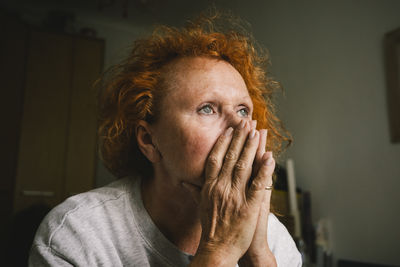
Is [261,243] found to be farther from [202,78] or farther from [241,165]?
[202,78]

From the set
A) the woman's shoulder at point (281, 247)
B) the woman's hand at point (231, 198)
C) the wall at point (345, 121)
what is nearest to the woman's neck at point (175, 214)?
the woman's hand at point (231, 198)

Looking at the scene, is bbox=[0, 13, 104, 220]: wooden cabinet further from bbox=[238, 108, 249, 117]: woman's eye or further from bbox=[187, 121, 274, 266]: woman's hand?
bbox=[187, 121, 274, 266]: woman's hand

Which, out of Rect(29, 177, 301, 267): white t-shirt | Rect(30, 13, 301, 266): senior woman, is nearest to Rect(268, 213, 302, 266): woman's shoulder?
Rect(30, 13, 301, 266): senior woman

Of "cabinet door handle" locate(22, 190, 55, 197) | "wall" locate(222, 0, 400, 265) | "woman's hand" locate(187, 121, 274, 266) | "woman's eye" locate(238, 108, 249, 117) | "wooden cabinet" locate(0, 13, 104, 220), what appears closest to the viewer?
"woman's hand" locate(187, 121, 274, 266)

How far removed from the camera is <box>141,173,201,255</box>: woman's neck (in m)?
0.96

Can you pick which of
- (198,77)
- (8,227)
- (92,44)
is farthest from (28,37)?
(198,77)

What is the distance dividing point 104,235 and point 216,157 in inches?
15.0

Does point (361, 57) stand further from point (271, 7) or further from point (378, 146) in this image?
point (271, 7)

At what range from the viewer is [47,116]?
3.23 metres

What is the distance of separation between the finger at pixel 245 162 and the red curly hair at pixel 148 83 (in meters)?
0.33

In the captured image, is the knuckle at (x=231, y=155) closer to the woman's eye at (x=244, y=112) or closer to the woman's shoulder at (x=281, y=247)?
the woman's eye at (x=244, y=112)

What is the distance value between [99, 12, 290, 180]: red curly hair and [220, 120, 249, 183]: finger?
29 cm

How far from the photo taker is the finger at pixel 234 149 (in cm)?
80

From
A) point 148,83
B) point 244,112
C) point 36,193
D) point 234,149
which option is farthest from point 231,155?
point 36,193
